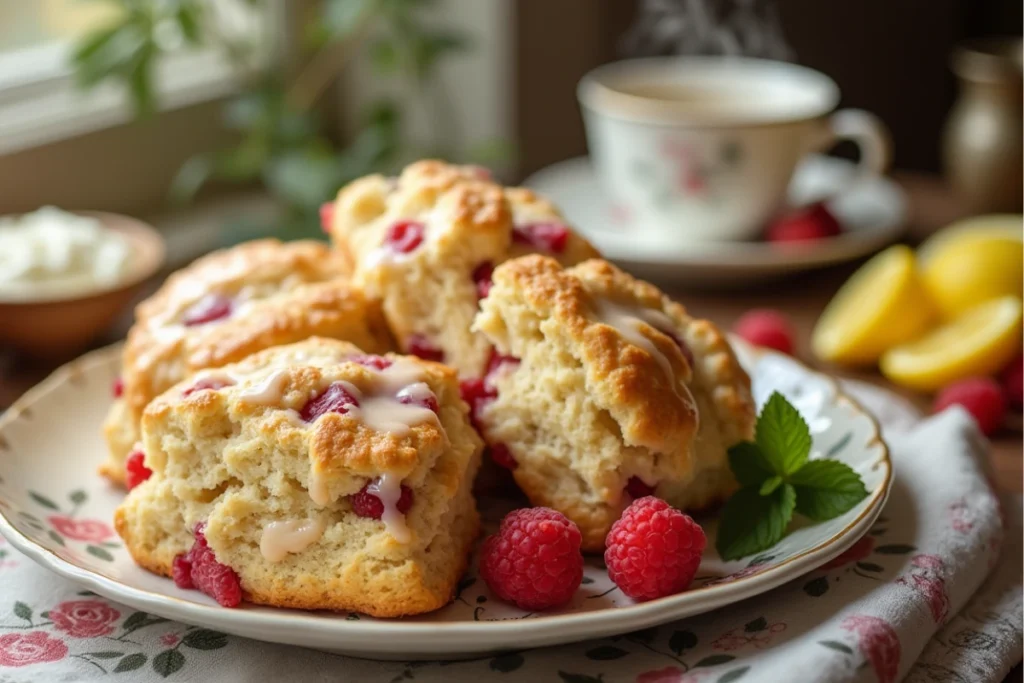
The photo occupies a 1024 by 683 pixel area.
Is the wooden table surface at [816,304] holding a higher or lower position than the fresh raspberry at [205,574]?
lower

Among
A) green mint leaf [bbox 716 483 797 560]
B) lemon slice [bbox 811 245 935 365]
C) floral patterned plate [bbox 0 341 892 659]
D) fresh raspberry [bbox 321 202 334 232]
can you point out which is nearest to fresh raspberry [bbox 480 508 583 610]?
floral patterned plate [bbox 0 341 892 659]

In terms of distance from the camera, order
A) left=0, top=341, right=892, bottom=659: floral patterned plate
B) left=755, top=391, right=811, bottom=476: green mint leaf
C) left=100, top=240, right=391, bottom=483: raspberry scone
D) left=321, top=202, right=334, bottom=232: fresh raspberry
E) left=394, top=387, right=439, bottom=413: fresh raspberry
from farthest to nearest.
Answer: left=321, top=202, right=334, bottom=232: fresh raspberry, left=100, top=240, right=391, bottom=483: raspberry scone, left=755, top=391, right=811, bottom=476: green mint leaf, left=394, top=387, right=439, bottom=413: fresh raspberry, left=0, top=341, right=892, bottom=659: floral patterned plate

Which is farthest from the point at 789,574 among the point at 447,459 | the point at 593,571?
the point at 447,459

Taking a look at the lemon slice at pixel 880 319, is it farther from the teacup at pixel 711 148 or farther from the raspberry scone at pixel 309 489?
the raspberry scone at pixel 309 489

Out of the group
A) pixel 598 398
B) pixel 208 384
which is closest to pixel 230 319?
pixel 208 384

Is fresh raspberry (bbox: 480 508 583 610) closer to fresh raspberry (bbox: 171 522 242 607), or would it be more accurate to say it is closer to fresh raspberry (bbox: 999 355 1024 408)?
fresh raspberry (bbox: 171 522 242 607)

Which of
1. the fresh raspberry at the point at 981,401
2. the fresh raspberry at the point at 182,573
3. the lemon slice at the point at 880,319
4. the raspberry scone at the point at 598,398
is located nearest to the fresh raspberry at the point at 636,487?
the raspberry scone at the point at 598,398
